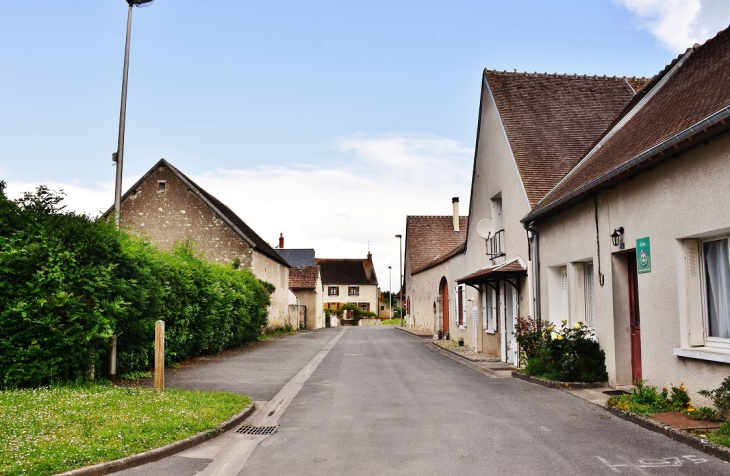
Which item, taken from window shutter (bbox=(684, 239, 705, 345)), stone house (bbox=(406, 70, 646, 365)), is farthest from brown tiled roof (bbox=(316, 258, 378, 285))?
window shutter (bbox=(684, 239, 705, 345))

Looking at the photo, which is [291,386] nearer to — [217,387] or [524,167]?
[217,387]

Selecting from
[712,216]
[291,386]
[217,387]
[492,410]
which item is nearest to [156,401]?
[217,387]

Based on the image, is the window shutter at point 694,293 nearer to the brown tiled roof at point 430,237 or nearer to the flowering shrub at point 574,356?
the flowering shrub at point 574,356

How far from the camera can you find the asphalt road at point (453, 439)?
18.9ft

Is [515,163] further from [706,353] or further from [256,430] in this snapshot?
[256,430]

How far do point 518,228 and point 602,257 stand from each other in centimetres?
504

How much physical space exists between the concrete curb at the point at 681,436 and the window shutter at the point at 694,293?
133 cm

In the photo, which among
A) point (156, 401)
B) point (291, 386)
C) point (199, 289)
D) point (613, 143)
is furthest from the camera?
point (199, 289)

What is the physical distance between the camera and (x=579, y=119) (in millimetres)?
17844

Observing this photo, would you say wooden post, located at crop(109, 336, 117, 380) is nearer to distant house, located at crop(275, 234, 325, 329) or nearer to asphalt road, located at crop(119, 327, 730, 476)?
asphalt road, located at crop(119, 327, 730, 476)

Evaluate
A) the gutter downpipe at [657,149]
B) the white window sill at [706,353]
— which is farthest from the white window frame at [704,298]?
the gutter downpipe at [657,149]

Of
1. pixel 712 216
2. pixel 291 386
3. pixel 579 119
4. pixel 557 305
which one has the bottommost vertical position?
pixel 291 386

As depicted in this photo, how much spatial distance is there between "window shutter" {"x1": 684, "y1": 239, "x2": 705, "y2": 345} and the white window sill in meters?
0.20

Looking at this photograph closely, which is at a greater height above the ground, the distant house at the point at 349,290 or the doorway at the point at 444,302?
the distant house at the point at 349,290
